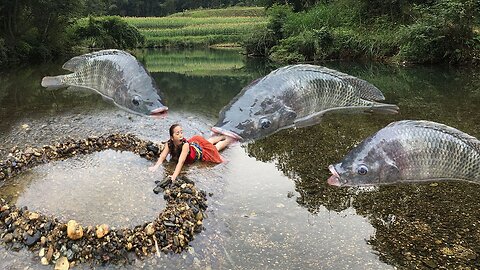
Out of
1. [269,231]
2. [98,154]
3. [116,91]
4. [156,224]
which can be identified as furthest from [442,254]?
[116,91]

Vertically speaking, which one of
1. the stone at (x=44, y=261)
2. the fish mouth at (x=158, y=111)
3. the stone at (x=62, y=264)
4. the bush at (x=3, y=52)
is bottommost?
the bush at (x=3, y=52)

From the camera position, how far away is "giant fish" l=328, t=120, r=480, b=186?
531cm

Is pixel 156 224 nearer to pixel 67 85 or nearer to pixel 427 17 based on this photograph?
pixel 67 85

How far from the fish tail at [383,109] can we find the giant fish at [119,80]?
4475 millimetres

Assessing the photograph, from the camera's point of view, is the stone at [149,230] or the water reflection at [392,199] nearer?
the water reflection at [392,199]

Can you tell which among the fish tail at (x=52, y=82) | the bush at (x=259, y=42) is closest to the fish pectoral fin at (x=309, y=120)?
the fish tail at (x=52, y=82)

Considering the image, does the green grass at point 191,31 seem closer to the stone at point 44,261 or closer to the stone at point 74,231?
the stone at point 74,231

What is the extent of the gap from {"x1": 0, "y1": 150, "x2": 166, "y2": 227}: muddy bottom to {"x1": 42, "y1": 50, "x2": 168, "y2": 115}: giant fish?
2601mm

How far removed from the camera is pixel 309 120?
8.70m

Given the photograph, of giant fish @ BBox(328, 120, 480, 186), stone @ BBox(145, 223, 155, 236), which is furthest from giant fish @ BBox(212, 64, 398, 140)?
stone @ BBox(145, 223, 155, 236)

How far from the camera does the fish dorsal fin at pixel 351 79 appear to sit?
762cm

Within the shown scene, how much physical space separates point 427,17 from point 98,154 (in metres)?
18.8

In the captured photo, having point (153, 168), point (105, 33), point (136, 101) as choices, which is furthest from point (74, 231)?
point (105, 33)

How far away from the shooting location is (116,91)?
10359 mm
